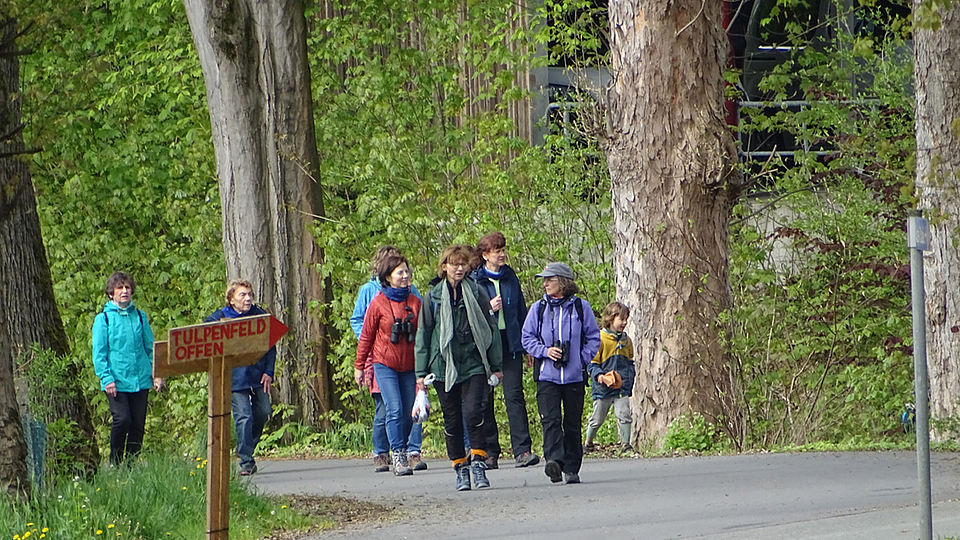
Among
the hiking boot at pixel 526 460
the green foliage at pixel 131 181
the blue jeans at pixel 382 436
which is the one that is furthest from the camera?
the green foliage at pixel 131 181

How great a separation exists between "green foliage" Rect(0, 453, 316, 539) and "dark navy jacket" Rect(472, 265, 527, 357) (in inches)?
103

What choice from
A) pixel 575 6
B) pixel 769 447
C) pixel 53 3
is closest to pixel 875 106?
pixel 575 6

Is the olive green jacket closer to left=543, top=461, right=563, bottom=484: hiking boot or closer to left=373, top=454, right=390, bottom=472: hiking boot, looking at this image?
left=543, top=461, right=563, bottom=484: hiking boot

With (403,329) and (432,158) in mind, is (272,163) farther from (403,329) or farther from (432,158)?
(403,329)

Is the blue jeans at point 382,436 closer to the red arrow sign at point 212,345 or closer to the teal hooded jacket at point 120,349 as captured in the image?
the teal hooded jacket at point 120,349

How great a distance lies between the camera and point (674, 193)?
1299 cm

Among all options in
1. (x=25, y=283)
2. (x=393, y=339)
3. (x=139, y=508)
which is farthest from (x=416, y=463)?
(x=139, y=508)

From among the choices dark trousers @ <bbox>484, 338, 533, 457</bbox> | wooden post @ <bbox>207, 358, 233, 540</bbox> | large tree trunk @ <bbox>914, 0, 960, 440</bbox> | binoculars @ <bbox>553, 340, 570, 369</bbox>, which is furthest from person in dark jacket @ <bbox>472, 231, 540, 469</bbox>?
wooden post @ <bbox>207, 358, 233, 540</bbox>

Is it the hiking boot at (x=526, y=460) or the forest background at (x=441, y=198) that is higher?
the forest background at (x=441, y=198)

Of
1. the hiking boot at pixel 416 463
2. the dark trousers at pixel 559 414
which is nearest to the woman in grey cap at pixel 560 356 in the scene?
the dark trousers at pixel 559 414

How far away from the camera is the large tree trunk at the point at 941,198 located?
1290cm

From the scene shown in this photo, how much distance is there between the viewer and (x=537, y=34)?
55.8 ft

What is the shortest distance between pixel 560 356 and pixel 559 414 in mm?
415

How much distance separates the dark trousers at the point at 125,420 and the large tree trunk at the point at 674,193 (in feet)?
14.0
